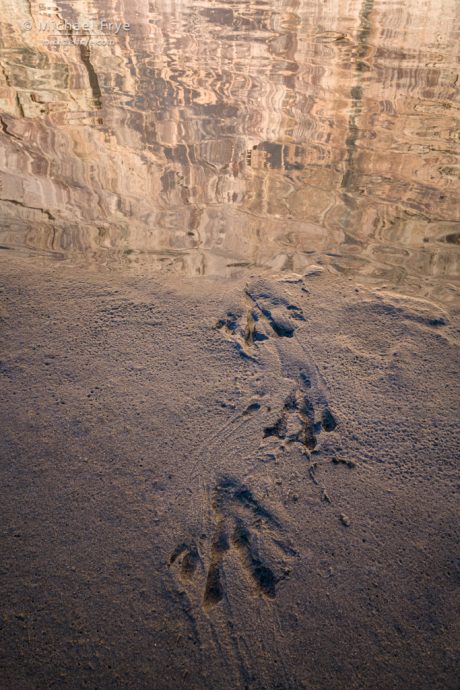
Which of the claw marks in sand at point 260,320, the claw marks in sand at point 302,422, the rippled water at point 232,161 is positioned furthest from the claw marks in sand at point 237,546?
the rippled water at point 232,161

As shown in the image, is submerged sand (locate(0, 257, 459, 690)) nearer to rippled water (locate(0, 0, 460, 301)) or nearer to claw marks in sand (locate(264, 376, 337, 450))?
Answer: claw marks in sand (locate(264, 376, 337, 450))

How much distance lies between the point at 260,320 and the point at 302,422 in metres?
0.75

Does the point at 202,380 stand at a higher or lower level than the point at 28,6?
lower

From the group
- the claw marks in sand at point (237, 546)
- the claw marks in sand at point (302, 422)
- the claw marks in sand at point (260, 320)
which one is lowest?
the claw marks in sand at point (237, 546)

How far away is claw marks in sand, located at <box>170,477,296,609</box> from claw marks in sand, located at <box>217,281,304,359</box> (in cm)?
82

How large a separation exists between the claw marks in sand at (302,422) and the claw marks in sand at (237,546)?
0.34 meters

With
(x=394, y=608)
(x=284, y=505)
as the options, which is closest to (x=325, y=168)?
(x=284, y=505)

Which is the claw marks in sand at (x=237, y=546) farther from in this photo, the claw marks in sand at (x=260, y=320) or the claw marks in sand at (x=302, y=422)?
the claw marks in sand at (x=260, y=320)

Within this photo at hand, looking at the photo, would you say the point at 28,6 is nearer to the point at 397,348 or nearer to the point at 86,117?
the point at 86,117

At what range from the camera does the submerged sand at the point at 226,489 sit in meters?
1.56

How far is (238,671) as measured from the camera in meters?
1.51

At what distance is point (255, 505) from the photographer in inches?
74.6

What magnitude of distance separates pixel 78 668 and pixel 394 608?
1.16 metres

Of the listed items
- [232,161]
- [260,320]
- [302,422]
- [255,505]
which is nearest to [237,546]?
[255,505]
